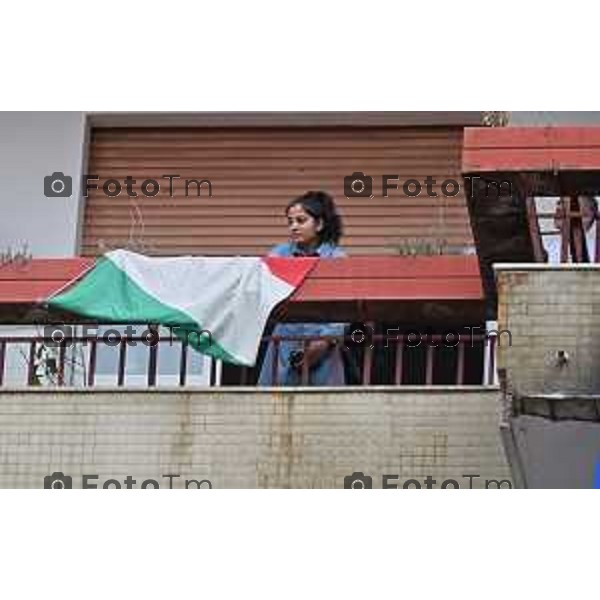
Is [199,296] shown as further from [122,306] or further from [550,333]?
[550,333]

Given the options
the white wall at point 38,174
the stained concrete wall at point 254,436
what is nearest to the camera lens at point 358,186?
the white wall at point 38,174

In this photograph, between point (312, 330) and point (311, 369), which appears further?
point (312, 330)

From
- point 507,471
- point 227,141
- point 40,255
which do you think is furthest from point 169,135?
point 507,471

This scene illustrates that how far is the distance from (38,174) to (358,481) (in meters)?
4.25

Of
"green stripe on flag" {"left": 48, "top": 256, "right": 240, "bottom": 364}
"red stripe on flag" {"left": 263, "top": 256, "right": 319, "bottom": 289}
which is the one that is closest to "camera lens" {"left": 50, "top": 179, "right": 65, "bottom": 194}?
"green stripe on flag" {"left": 48, "top": 256, "right": 240, "bottom": 364}

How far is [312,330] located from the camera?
414 inches

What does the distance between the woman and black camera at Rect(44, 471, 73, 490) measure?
108cm

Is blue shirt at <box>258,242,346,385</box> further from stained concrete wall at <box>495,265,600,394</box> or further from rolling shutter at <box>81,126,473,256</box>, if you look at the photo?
rolling shutter at <box>81,126,473,256</box>

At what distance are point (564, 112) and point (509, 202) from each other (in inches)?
114

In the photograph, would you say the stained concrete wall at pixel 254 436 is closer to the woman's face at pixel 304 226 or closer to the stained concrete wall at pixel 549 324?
the stained concrete wall at pixel 549 324

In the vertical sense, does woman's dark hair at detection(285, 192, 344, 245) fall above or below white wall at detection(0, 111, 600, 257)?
below

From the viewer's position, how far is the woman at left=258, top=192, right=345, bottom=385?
1038 centimetres

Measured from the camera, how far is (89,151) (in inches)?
533

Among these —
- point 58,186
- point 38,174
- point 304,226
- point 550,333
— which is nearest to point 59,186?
point 58,186
